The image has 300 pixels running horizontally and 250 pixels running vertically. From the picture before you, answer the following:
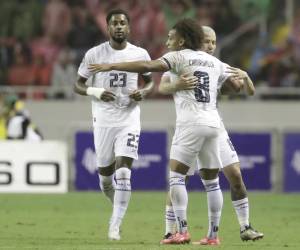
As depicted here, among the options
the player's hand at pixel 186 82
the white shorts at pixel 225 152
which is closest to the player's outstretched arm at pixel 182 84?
the player's hand at pixel 186 82

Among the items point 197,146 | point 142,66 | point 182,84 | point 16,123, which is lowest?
point 16,123

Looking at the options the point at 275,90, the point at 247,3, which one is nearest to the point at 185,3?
the point at 247,3

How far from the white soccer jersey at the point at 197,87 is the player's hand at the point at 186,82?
0.17 feet

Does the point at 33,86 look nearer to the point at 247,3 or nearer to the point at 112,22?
the point at 247,3

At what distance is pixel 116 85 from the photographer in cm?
1240

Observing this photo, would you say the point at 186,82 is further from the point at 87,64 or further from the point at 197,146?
the point at 87,64

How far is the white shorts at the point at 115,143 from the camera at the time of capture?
12172 millimetres

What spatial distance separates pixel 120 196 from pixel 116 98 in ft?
3.88

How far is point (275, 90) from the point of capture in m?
23.4

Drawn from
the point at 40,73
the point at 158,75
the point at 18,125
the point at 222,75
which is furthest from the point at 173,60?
the point at 40,73

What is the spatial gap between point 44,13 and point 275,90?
18.3 ft

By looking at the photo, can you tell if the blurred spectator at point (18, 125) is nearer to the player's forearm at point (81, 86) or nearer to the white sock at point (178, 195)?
the player's forearm at point (81, 86)

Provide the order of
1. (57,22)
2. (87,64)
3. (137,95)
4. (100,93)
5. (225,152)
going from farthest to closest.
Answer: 1. (57,22)
2. (87,64)
3. (137,95)
4. (100,93)
5. (225,152)

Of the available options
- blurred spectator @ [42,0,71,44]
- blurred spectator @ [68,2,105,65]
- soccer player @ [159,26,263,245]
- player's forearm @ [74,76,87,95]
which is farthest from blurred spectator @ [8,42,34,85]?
soccer player @ [159,26,263,245]
